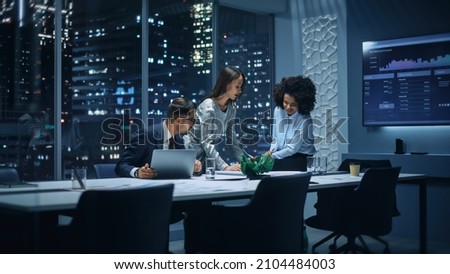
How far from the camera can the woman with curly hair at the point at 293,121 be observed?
4.84 meters

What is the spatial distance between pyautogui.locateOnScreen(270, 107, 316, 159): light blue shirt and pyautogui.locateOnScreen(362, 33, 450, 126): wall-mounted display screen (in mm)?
997

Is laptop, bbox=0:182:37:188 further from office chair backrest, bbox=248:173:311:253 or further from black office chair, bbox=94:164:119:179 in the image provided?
→ office chair backrest, bbox=248:173:311:253

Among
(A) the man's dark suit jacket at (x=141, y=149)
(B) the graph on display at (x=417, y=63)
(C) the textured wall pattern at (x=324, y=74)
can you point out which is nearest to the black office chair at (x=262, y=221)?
(A) the man's dark suit jacket at (x=141, y=149)

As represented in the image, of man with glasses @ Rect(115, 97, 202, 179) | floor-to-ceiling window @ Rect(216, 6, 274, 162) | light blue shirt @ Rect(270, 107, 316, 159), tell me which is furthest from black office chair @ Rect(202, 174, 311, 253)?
floor-to-ceiling window @ Rect(216, 6, 274, 162)

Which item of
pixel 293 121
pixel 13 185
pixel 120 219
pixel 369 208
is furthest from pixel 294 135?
pixel 120 219

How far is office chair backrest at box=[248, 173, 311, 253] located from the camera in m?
2.67

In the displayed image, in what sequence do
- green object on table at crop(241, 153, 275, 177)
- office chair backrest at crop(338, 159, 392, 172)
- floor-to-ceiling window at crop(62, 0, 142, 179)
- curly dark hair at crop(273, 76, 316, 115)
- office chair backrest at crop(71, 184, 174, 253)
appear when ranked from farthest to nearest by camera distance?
floor-to-ceiling window at crop(62, 0, 142, 179) → curly dark hair at crop(273, 76, 316, 115) → office chair backrest at crop(338, 159, 392, 172) → green object on table at crop(241, 153, 275, 177) → office chair backrest at crop(71, 184, 174, 253)

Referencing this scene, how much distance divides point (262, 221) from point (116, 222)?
29.9 inches

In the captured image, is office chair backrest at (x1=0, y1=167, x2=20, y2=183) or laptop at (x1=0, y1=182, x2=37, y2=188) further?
office chair backrest at (x1=0, y1=167, x2=20, y2=183)

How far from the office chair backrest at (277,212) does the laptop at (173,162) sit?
0.82 metres

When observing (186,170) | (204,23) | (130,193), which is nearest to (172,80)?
(204,23)

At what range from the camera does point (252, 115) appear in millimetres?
6777
